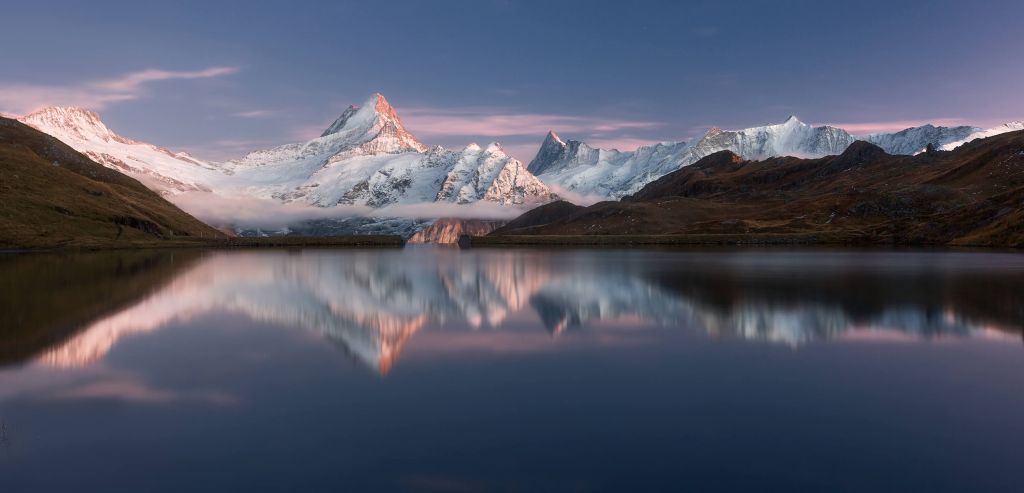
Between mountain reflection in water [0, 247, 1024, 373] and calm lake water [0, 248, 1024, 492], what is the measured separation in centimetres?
46

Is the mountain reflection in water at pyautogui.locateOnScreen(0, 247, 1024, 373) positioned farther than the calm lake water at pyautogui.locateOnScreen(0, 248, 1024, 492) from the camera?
Yes

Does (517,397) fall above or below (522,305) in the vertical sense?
below

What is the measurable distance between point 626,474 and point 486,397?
8877 mm

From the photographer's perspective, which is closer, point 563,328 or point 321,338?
point 321,338

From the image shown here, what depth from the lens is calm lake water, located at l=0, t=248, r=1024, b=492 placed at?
728 inches

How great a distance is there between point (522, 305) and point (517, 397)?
31.7 meters

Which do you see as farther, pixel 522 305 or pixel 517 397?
pixel 522 305

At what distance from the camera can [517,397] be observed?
1030 inches

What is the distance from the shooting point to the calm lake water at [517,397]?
18.5m

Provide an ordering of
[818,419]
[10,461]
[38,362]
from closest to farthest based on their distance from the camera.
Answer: [10,461], [818,419], [38,362]

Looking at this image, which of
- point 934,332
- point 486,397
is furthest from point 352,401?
point 934,332

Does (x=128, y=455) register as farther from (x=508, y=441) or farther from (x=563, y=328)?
(x=563, y=328)

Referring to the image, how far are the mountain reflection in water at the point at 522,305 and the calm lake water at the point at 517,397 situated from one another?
1.51 ft

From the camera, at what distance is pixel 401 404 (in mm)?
25219
